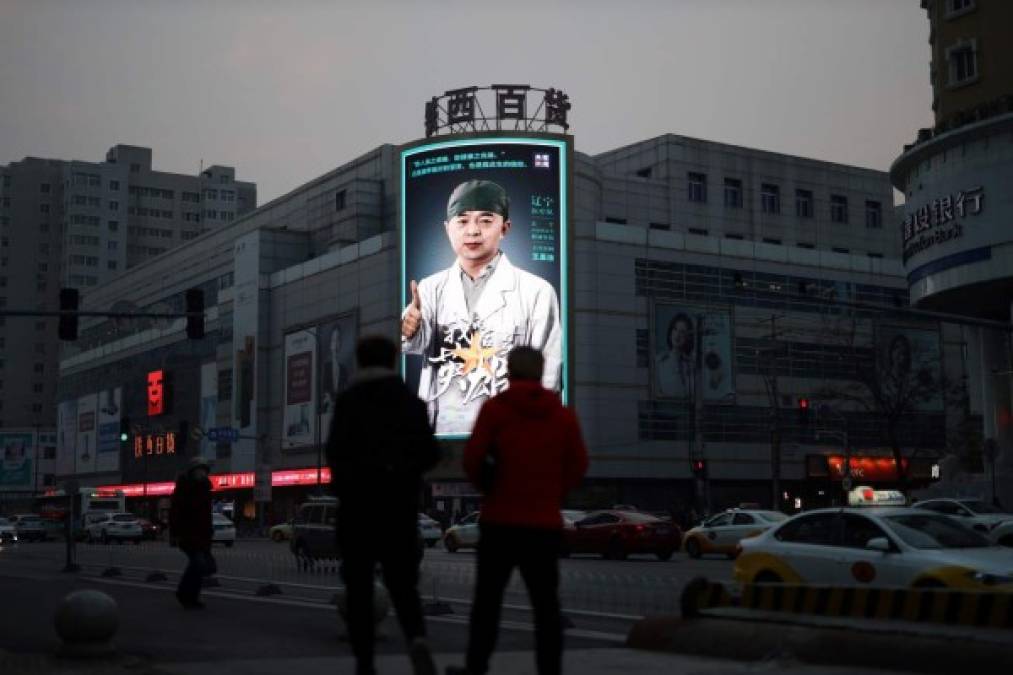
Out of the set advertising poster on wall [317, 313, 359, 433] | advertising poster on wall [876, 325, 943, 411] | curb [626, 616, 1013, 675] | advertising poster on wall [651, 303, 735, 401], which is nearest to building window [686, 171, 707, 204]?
advertising poster on wall [651, 303, 735, 401]

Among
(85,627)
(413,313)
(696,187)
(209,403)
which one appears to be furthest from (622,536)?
(209,403)

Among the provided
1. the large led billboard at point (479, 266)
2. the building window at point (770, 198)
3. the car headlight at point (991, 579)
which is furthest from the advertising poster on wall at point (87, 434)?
the car headlight at point (991, 579)

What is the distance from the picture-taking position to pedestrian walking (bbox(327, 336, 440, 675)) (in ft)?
21.1

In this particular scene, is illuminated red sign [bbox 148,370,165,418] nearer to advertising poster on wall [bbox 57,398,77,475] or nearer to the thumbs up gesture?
advertising poster on wall [bbox 57,398,77,475]

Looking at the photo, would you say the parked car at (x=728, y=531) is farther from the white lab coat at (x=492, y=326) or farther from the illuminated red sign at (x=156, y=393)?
the illuminated red sign at (x=156, y=393)

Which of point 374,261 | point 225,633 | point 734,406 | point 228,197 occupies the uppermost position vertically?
point 228,197

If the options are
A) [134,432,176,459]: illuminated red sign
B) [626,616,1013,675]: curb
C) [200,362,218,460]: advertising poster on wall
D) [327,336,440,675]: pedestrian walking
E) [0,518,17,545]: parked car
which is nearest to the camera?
[327,336,440,675]: pedestrian walking

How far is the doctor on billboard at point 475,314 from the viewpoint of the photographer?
220ft

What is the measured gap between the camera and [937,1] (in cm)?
5481

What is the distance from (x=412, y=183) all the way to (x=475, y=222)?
4.95 meters

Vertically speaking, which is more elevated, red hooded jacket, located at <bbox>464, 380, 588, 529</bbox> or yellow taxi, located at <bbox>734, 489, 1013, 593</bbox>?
red hooded jacket, located at <bbox>464, 380, 588, 529</bbox>

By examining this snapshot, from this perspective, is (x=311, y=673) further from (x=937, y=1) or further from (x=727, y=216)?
(x=727, y=216)

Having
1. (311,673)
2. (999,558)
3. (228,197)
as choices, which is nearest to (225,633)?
(311,673)

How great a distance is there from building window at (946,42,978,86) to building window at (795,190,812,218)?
3603cm
